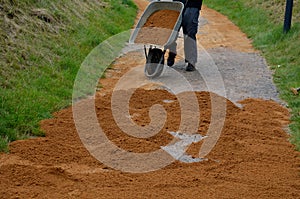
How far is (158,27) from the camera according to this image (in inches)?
380

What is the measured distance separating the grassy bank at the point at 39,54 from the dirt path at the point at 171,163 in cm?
29

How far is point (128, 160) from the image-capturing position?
5715mm

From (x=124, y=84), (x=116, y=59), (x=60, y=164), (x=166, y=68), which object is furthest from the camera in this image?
(x=116, y=59)

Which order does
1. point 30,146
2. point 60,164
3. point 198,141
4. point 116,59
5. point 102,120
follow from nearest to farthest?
point 60,164 → point 30,146 → point 198,141 → point 102,120 → point 116,59

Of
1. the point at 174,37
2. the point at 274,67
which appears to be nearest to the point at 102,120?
the point at 174,37

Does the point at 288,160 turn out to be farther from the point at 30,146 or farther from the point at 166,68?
the point at 166,68

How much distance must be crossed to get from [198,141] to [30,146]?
1.98m

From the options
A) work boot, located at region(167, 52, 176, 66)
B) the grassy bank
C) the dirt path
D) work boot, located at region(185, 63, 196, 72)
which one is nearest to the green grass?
the dirt path

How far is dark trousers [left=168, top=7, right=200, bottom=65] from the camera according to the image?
991 centimetres

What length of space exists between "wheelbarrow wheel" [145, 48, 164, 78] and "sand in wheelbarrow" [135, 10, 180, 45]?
0.25 metres

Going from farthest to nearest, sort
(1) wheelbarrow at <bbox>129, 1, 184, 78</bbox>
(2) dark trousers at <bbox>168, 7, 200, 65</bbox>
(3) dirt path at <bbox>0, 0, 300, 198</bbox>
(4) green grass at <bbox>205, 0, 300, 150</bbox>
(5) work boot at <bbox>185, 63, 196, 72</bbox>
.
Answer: (5) work boot at <bbox>185, 63, 196, 72</bbox>
(2) dark trousers at <bbox>168, 7, 200, 65</bbox>
(1) wheelbarrow at <bbox>129, 1, 184, 78</bbox>
(4) green grass at <bbox>205, 0, 300, 150</bbox>
(3) dirt path at <bbox>0, 0, 300, 198</bbox>

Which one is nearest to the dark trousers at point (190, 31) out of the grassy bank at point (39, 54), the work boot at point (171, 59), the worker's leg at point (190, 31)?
the worker's leg at point (190, 31)

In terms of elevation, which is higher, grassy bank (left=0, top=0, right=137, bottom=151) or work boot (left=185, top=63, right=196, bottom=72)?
grassy bank (left=0, top=0, right=137, bottom=151)

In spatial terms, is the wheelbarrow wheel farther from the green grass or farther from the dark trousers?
the green grass
